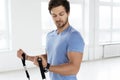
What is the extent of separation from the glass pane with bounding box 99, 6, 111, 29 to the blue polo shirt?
6588 millimetres

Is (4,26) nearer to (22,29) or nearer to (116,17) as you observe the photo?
(22,29)

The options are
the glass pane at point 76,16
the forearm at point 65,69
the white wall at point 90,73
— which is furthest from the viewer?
the glass pane at point 76,16

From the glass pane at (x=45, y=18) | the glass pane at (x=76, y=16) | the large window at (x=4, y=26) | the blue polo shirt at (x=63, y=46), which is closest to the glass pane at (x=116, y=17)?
the glass pane at (x=76, y=16)

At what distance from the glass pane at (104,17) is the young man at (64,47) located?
6.64 metres

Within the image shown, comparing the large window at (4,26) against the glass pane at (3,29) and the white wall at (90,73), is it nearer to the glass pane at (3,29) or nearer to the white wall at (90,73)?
the glass pane at (3,29)

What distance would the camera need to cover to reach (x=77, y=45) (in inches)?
57.9

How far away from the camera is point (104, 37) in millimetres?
8273

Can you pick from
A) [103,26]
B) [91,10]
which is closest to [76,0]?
[91,10]

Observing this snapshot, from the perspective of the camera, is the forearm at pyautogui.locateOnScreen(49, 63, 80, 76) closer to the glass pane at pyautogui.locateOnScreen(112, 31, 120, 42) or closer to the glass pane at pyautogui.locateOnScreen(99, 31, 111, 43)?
the glass pane at pyautogui.locateOnScreen(99, 31, 111, 43)

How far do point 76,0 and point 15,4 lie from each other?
7.78 ft

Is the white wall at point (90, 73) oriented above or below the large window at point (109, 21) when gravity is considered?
below

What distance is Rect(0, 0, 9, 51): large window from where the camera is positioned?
19.6 ft

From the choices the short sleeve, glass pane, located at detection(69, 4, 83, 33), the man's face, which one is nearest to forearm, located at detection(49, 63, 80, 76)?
the short sleeve

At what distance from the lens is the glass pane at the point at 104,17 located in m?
8.03
